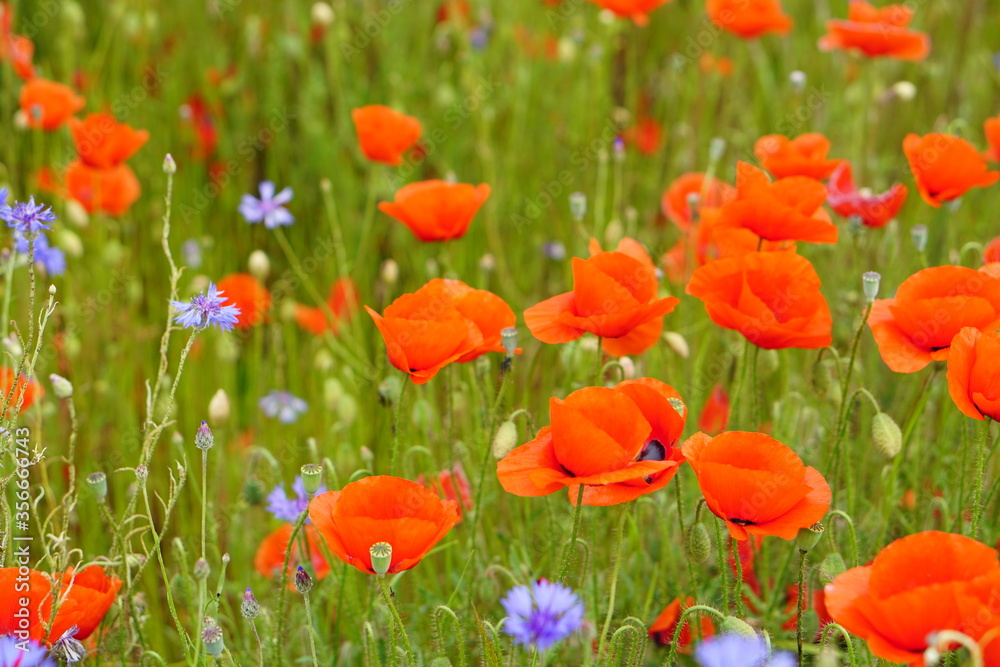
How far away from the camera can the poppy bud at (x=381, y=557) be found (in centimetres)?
95

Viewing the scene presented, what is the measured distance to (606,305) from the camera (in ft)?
4.11

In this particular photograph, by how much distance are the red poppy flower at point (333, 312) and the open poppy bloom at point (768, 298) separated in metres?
1.15

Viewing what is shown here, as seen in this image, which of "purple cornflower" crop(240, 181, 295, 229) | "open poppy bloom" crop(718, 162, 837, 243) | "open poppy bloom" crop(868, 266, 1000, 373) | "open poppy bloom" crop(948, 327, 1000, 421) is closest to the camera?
"open poppy bloom" crop(948, 327, 1000, 421)

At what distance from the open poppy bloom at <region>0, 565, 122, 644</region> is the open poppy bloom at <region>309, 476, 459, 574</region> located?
0.28 metres

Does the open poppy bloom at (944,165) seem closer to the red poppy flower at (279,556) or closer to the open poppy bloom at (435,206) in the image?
the open poppy bloom at (435,206)

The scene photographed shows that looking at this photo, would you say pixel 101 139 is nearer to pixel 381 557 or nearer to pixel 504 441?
pixel 504 441

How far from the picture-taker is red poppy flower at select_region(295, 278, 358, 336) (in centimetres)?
229

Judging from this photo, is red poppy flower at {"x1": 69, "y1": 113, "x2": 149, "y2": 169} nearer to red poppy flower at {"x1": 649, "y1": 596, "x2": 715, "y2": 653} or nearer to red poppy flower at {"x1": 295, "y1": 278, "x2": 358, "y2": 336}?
red poppy flower at {"x1": 295, "y1": 278, "x2": 358, "y2": 336}

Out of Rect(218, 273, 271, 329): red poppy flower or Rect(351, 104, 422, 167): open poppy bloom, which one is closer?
Rect(351, 104, 422, 167): open poppy bloom

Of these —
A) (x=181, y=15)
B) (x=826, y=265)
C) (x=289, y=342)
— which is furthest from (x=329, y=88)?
(x=826, y=265)

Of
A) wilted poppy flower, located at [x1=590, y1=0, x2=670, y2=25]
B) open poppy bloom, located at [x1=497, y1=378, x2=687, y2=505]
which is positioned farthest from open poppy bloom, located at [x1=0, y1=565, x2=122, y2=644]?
wilted poppy flower, located at [x1=590, y1=0, x2=670, y2=25]

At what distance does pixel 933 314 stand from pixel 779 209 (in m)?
0.29

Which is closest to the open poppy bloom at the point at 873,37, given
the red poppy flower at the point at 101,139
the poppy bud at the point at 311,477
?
the red poppy flower at the point at 101,139

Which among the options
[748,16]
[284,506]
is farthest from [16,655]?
[748,16]
